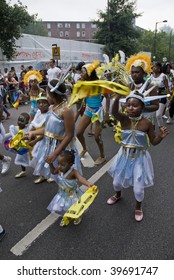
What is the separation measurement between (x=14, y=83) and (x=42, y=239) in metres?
10.7

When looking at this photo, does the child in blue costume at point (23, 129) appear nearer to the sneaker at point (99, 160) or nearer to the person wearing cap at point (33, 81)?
the person wearing cap at point (33, 81)

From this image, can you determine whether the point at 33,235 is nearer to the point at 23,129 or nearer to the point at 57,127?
the point at 57,127

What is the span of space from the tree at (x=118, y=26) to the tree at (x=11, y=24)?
24.4m

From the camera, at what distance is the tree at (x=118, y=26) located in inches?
1467

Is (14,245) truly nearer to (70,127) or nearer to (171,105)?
(70,127)

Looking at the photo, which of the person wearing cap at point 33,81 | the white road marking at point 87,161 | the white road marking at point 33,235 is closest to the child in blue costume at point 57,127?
the white road marking at point 33,235

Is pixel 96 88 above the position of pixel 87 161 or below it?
above

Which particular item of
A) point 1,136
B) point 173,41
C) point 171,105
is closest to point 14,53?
point 171,105

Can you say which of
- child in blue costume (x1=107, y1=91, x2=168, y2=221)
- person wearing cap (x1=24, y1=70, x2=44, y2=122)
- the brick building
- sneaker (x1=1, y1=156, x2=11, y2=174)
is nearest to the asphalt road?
child in blue costume (x1=107, y1=91, x2=168, y2=221)

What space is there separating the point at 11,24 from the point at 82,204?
44.8 ft

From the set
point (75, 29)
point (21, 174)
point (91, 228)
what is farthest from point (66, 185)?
point (75, 29)

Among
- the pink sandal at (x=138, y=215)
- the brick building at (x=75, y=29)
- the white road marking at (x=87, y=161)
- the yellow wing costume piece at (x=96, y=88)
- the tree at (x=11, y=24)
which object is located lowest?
the pink sandal at (x=138, y=215)

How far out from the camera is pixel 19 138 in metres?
4.15

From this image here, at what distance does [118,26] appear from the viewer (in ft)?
124
